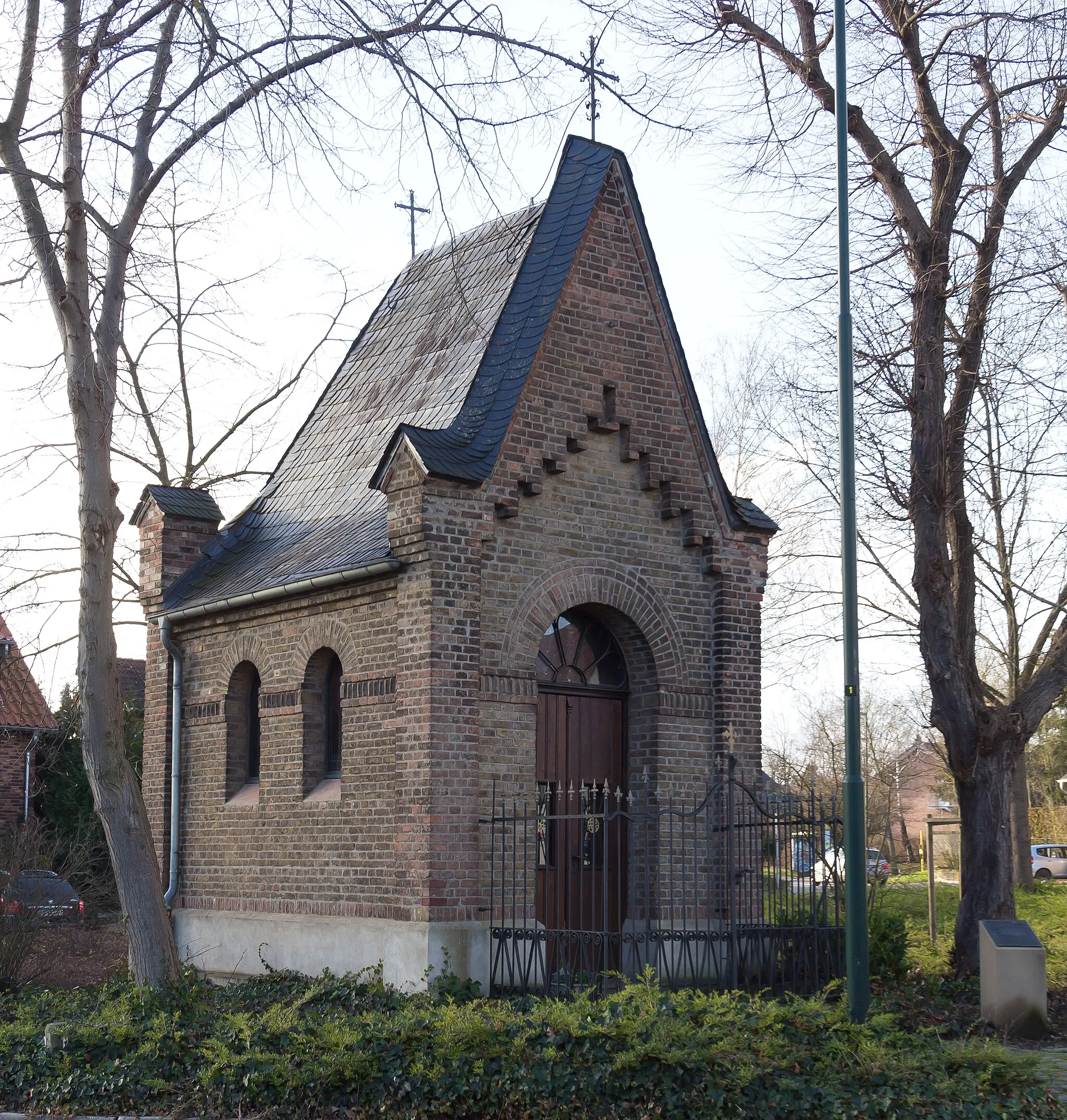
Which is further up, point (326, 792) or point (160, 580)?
point (160, 580)

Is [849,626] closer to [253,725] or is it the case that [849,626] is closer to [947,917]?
[253,725]

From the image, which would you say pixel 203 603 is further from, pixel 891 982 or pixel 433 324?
pixel 891 982

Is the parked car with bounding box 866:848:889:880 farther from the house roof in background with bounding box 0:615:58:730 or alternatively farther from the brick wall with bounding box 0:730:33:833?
the brick wall with bounding box 0:730:33:833

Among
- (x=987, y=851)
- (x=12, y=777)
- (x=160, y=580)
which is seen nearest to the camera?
(x=987, y=851)

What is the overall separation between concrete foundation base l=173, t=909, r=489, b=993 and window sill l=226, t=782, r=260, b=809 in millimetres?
1166

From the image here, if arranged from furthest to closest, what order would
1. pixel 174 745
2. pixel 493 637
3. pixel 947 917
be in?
pixel 947 917, pixel 174 745, pixel 493 637

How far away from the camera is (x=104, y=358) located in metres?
12.3

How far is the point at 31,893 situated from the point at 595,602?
6.22 m

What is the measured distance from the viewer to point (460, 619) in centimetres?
1300

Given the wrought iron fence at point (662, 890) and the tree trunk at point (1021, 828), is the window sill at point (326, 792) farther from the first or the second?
the tree trunk at point (1021, 828)

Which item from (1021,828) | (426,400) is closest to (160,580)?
(426,400)

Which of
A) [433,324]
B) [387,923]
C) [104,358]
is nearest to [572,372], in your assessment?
[433,324]

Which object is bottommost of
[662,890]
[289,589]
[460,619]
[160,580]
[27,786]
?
[662,890]

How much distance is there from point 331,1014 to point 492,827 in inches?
86.5
